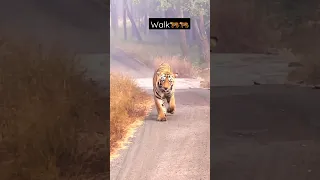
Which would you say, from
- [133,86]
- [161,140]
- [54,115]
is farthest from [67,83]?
[161,140]

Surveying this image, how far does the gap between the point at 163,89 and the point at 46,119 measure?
1.96ft

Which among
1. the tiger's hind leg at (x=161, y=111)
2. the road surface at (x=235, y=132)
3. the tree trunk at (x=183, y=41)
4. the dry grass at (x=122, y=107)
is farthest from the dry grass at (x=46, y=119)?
the tree trunk at (x=183, y=41)

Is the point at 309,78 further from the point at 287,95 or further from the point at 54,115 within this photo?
the point at 54,115

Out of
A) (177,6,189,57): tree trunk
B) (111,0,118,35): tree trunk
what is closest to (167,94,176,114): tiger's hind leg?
(177,6,189,57): tree trunk

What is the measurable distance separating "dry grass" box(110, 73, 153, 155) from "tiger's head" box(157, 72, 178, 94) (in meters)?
0.09

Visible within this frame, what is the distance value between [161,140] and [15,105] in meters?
0.74

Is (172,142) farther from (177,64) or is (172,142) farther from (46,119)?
(46,119)

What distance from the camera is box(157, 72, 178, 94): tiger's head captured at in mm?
2277

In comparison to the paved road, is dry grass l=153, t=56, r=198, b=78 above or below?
above

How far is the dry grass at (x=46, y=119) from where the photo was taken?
222 cm

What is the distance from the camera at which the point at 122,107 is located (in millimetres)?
2246

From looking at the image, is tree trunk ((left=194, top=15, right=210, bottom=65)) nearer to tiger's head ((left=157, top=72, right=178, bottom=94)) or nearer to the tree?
tiger's head ((left=157, top=72, right=178, bottom=94))

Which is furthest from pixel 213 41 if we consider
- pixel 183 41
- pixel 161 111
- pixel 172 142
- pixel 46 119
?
pixel 46 119

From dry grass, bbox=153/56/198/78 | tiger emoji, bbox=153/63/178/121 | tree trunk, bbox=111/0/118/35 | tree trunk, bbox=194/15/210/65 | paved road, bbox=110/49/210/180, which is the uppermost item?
tree trunk, bbox=111/0/118/35
